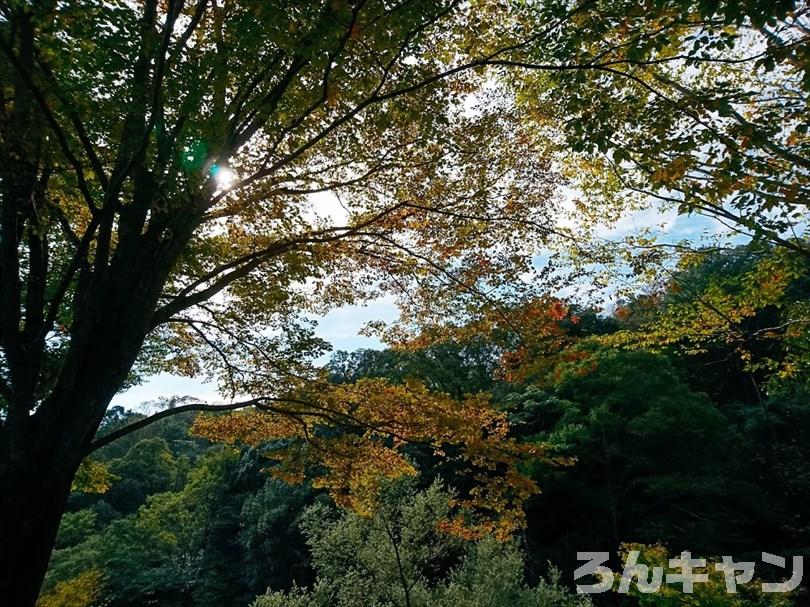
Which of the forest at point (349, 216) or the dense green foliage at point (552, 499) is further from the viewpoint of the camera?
the dense green foliage at point (552, 499)

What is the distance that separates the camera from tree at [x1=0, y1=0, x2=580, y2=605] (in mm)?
2830

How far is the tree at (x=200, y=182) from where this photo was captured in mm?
2830

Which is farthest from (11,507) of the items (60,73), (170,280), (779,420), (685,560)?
(779,420)

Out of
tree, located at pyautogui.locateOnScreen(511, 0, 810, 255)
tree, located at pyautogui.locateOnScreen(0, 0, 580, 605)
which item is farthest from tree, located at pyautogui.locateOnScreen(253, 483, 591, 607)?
tree, located at pyautogui.locateOnScreen(511, 0, 810, 255)

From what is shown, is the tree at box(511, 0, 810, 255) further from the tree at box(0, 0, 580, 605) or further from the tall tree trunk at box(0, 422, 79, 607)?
the tall tree trunk at box(0, 422, 79, 607)

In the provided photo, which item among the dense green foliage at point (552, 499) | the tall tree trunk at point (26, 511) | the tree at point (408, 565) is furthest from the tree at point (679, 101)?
the tree at point (408, 565)

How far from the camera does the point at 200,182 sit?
339 centimetres

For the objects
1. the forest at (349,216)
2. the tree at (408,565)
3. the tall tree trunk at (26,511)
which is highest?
the forest at (349,216)

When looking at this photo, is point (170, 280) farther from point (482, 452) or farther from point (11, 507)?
point (482, 452)

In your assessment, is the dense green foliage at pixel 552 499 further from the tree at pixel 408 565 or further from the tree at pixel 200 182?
the tree at pixel 200 182

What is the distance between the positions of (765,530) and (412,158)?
17604 millimetres

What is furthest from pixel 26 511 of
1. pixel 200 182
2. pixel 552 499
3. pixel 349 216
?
pixel 552 499

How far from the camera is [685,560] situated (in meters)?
8.10

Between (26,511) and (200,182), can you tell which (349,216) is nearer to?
(200,182)
